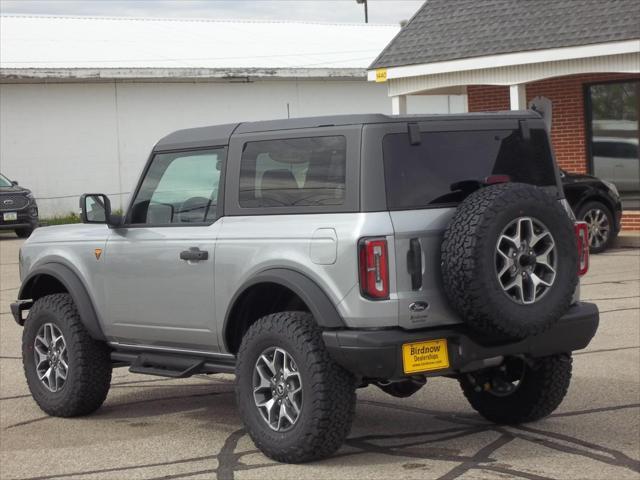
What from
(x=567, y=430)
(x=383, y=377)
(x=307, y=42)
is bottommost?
(x=567, y=430)

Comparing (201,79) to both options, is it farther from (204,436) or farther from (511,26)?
(204,436)

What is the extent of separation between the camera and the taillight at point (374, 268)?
6.26 metres

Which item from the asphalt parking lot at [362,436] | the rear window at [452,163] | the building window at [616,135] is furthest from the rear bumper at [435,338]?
the building window at [616,135]

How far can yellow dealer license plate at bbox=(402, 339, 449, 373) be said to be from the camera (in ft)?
20.6

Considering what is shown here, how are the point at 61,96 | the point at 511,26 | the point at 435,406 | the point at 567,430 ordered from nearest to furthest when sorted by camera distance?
the point at 567,430 < the point at 435,406 < the point at 511,26 < the point at 61,96

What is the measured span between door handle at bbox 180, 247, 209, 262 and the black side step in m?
0.62

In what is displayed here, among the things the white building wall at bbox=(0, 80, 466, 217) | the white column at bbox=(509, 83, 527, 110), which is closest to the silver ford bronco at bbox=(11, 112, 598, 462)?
the white column at bbox=(509, 83, 527, 110)

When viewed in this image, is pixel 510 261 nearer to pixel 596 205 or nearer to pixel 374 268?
pixel 374 268

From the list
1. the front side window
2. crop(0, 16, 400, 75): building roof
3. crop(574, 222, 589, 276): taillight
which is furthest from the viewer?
crop(0, 16, 400, 75): building roof

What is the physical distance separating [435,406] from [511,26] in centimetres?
1467

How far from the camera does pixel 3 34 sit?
121ft

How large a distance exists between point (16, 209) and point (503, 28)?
460 inches

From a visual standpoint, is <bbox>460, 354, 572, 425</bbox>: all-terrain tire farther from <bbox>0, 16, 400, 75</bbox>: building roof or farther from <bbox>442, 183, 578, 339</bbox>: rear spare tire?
<bbox>0, 16, 400, 75</bbox>: building roof

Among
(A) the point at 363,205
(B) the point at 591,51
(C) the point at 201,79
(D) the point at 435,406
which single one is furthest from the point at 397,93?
(A) the point at 363,205
